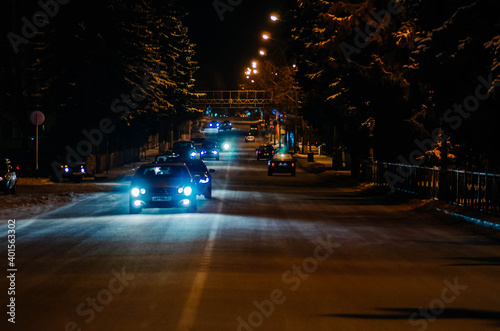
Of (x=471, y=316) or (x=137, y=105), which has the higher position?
(x=137, y=105)

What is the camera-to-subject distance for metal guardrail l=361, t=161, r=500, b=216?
67.1ft

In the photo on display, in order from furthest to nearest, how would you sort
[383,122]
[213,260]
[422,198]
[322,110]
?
[322,110], [383,122], [422,198], [213,260]

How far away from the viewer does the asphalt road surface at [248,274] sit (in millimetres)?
8648

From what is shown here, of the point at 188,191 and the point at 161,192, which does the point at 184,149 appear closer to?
the point at 188,191

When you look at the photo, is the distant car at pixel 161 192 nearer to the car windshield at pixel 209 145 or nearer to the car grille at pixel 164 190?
the car grille at pixel 164 190

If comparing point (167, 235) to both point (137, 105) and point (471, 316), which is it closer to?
point (471, 316)

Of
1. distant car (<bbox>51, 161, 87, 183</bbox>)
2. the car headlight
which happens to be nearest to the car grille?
the car headlight

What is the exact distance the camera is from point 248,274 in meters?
11.8

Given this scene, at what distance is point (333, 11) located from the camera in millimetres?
36812

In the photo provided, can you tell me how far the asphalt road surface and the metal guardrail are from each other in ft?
4.79

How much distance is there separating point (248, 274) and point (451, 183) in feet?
46.3

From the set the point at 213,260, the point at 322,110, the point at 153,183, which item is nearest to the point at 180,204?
the point at 153,183

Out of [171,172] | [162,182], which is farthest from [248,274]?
[171,172]

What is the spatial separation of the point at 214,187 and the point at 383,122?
8.45 metres
